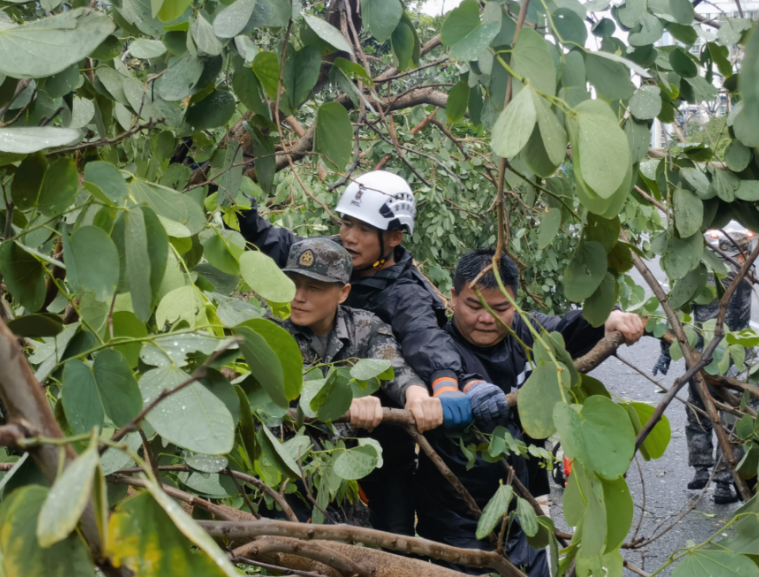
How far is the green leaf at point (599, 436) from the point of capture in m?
0.64

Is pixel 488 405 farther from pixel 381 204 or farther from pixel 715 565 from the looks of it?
pixel 381 204

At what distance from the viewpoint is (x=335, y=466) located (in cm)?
110

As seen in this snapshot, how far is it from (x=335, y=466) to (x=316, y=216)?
3.03 meters

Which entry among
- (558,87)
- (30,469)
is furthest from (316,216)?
(30,469)

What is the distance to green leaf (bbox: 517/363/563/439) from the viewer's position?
0.77 meters

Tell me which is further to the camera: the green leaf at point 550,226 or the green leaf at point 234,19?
the green leaf at point 550,226

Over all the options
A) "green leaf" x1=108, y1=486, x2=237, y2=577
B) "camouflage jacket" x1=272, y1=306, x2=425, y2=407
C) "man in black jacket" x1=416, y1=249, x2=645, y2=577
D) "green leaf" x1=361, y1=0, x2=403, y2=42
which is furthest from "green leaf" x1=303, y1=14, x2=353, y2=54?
"camouflage jacket" x1=272, y1=306, x2=425, y2=407

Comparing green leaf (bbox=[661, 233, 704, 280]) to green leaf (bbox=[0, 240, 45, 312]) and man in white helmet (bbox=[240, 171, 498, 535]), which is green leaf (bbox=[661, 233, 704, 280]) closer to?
man in white helmet (bbox=[240, 171, 498, 535])

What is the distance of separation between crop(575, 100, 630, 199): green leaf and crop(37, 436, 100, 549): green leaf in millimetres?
429

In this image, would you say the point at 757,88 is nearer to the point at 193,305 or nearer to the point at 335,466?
the point at 193,305

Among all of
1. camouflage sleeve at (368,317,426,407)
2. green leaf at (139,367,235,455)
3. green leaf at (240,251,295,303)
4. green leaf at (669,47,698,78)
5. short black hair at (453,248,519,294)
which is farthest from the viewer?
short black hair at (453,248,519,294)

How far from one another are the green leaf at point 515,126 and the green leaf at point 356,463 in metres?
0.64

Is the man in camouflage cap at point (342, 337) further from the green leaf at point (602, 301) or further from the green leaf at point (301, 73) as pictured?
the green leaf at point (301, 73)

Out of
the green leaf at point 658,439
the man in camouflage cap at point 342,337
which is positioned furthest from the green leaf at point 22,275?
the man in camouflage cap at point 342,337
